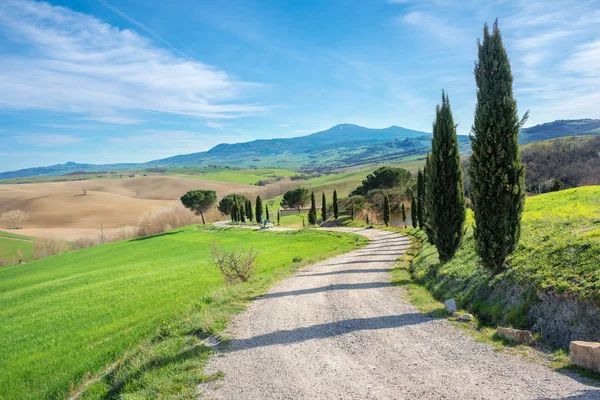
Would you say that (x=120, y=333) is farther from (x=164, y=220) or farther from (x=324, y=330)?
(x=164, y=220)

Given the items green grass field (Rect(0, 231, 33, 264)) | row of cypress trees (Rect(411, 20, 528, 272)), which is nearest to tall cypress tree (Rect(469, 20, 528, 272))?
row of cypress trees (Rect(411, 20, 528, 272))

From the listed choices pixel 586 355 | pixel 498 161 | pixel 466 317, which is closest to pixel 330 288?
pixel 466 317

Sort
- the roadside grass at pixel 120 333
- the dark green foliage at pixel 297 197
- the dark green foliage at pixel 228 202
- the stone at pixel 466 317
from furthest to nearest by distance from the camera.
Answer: the dark green foliage at pixel 228 202, the dark green foliage at pixel 297 197, the stone at pixel 466 317, the roadside grass at pixel 120 333

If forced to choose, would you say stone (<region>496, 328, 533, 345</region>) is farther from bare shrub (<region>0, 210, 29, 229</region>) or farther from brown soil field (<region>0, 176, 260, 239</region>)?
bare shrub (<region>0, 210, 29, 229</region>)

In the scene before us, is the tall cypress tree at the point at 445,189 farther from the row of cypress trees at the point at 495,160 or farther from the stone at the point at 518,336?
the stone at the point at 518,336

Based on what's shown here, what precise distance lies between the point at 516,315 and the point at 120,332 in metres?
13.2

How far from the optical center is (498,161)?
448 inches

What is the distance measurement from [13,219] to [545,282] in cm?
11427

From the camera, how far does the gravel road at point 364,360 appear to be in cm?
605

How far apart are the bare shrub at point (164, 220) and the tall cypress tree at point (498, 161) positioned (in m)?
77.8

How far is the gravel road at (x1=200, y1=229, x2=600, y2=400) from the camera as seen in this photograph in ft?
19.9

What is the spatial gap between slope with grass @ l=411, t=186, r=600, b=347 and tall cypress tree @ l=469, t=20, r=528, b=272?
0.79 metres

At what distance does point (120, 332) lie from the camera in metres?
13.3

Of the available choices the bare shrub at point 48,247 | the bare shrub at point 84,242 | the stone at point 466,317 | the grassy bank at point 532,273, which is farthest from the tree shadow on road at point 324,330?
the bare shrub at point 84,242
